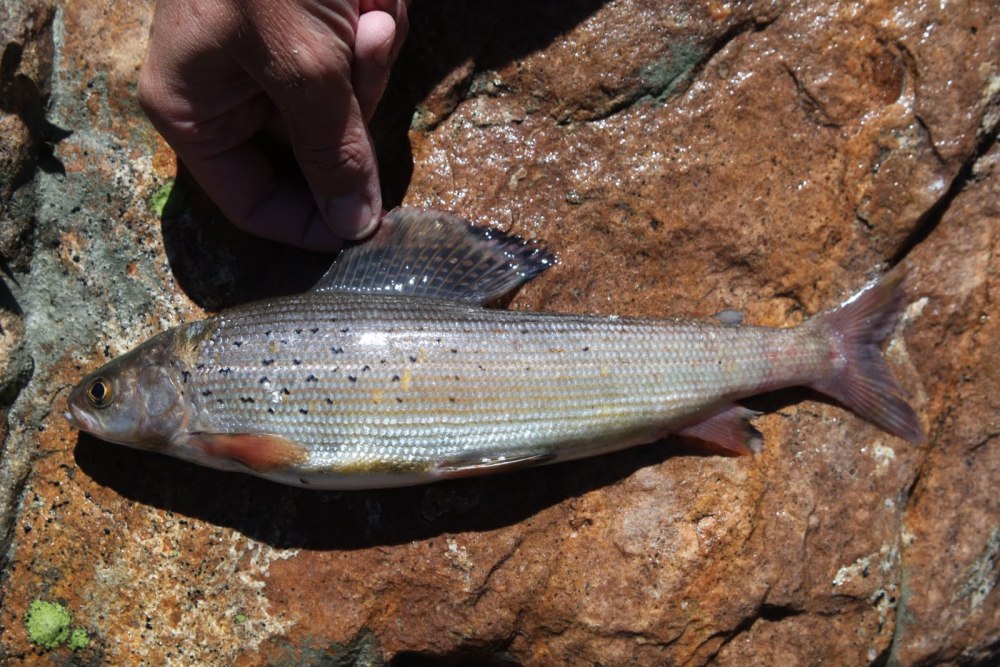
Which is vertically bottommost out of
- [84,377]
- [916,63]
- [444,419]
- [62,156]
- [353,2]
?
[84,377]

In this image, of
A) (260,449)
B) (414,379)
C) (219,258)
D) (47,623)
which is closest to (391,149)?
(219,258)

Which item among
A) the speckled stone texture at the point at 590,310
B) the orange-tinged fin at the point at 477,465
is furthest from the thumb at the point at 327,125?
the orange-tinged fin at the point at 477,465

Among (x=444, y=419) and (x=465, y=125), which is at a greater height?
(x=465, y=125)

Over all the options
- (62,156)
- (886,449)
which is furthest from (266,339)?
(886,449)

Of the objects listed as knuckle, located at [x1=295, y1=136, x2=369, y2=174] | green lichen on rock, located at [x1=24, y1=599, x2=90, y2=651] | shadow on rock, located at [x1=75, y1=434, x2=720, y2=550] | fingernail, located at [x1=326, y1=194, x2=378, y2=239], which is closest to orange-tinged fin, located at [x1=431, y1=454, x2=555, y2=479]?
shadow on rock, located at [x1=75, y1=434, x2=720, y2=550]

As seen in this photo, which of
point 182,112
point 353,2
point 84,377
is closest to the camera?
point 353,2

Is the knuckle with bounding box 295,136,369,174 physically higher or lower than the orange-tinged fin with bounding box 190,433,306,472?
higher

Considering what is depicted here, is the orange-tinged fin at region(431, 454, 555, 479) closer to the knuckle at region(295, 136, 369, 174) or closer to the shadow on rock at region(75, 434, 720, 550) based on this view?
the shadow on rock at region(75, 434, 720, 550)

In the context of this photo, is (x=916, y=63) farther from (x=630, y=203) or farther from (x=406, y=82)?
(x=406, y=82)
